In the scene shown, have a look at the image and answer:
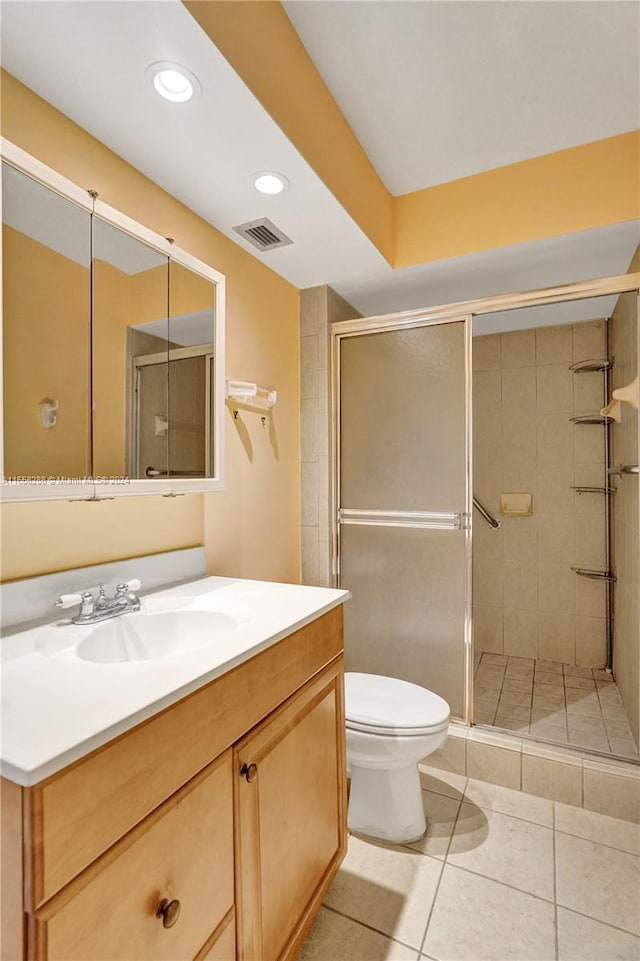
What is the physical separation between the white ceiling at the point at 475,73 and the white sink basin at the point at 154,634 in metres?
1.66

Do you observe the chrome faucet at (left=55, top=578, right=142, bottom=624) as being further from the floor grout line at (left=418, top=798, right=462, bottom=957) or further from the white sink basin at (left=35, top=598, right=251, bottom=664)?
the floor grout line at (left=418, top=798, right=462, bottom=957)

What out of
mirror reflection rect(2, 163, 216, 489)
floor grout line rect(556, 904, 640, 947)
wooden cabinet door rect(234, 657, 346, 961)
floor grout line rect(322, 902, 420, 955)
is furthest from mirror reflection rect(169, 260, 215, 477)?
floor grout line rect(556, 904, 640, 947)

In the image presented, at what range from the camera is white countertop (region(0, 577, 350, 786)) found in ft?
2.02

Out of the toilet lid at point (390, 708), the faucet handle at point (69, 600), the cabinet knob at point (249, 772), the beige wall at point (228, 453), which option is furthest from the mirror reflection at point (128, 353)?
the toilet lid at point (390, 708)

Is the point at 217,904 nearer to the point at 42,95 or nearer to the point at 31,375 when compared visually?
the point at 31,375

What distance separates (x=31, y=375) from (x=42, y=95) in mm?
728

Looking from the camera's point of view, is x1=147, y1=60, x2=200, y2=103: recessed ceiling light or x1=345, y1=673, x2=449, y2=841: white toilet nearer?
x1=147, y1=60, x2=200, y2=103: recessed ceiling light

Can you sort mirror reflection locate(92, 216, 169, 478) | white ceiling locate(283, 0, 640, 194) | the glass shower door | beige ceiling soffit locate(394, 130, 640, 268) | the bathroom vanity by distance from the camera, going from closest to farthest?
1. the bathroom vanity
2. mirror reflection locate(92, 216, 169, 478)
3. white ceiling locate(283, 0, 640, 194)
4. beige ceiling soffit locate(394, 130, 640, 268)
5. the glass shower door

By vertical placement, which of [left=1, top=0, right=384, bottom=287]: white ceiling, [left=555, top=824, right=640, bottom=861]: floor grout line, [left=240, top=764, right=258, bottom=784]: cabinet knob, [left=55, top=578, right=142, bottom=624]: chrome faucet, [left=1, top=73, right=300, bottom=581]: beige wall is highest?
[left=1, top=0, right=384, bottom=287]: white ceiling

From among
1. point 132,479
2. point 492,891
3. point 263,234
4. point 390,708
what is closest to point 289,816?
point 390,708

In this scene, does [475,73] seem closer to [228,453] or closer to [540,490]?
[228,453]

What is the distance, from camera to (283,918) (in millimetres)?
1114

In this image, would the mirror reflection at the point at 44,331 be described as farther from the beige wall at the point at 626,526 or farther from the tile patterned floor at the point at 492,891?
the beige wall at the point at 626,526

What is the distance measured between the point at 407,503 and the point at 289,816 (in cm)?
136
